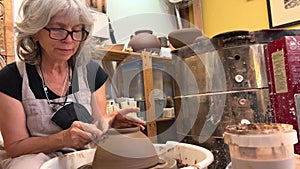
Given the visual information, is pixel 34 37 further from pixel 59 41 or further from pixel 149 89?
pixel 149 89

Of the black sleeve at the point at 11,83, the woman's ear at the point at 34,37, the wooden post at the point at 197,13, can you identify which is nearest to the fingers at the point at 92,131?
the black sleeve at the point at 11,83

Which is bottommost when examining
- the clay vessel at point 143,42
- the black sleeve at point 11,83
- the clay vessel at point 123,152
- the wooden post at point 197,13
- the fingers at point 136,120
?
the clay vessel at point 123,152

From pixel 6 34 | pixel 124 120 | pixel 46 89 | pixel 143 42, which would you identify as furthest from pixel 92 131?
pixel 143 42

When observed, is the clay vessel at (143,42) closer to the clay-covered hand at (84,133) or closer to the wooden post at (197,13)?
the wooden post at (197,13)

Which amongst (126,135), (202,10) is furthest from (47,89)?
(202,10)

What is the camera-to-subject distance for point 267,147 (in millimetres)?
517

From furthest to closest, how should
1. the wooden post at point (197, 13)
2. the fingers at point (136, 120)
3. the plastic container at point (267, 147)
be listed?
the wooden post at point (197, 13)
the fingers at point (136, 120)
the plastic container at point (267, 147)

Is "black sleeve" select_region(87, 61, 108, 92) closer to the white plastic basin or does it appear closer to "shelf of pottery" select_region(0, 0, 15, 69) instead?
the white plastic basin

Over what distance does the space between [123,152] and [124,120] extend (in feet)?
0.56

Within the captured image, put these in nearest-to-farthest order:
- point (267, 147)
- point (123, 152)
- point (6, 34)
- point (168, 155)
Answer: point (267, 147) < point (123, 152) < point (168, 155) < point (6, 34)

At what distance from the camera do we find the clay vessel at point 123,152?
30.2 inches

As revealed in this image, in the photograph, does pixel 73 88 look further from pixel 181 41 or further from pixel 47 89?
pixel 181 41

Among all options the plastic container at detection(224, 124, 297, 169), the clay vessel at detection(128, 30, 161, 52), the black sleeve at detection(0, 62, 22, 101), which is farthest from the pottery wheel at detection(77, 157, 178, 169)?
the clay vessel at detection(128, 30, 161, 52)

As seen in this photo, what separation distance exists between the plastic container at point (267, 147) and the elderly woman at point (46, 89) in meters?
0.41
